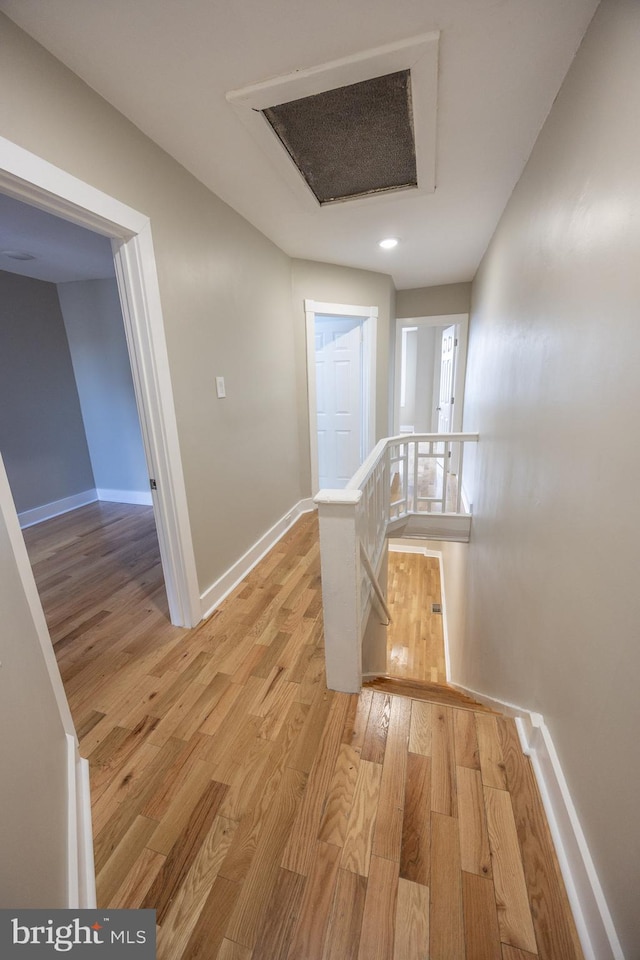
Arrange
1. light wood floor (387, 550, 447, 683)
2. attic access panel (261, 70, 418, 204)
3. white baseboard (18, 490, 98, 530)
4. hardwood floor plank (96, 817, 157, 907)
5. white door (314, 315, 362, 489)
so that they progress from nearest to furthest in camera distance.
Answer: hardwood floor plank (96, 817, 157, 907)
attic access panel (261, 70, 418, 204)
light wood floor (387, 550, 447, 683)
white baseboard (18, 490, 98, 530)
white door (314, 315, 362, 489)

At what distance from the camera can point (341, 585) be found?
138cm

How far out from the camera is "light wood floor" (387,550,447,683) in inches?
131

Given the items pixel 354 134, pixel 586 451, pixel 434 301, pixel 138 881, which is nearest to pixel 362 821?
pixel 138 881

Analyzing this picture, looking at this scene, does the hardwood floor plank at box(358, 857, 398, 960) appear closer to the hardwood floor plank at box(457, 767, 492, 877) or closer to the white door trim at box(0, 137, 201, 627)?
the hardwood floor plank at box(457, 767, 492, 877)

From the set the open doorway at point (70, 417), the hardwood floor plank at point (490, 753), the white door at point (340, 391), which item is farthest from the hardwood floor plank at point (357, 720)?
the white door at point (340, 391)

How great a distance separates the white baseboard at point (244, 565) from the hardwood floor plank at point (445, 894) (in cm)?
144

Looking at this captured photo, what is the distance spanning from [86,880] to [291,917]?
0.54 meters

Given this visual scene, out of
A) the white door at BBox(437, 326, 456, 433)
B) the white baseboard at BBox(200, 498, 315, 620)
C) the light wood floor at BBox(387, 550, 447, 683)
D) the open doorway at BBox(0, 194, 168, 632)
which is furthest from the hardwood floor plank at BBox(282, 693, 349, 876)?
the white door at BBox(437, 326, 456, 433)

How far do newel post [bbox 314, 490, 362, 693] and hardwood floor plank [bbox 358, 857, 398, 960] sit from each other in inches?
22.4

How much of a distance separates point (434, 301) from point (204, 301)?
10.6ft

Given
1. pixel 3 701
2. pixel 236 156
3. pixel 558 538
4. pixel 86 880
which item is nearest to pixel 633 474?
pixel 558 538

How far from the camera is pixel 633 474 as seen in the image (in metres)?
0.72

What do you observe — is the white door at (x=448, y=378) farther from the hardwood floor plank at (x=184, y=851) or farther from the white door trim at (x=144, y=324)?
the hardwood floor plank at (x=184, y=851)

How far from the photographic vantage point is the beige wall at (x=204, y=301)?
3.68 feet
